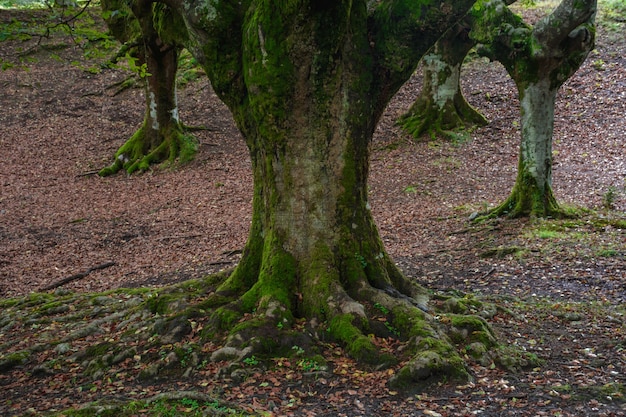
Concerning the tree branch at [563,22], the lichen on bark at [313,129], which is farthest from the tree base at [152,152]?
the lichen on bark at [313,129]

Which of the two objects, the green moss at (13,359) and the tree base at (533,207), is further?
the tree base at (533,207)

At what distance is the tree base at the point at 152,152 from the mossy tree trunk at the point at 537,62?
10.0m

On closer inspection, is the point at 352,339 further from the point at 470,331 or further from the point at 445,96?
the point at 445,96

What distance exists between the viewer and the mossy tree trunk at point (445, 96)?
54.2 ft

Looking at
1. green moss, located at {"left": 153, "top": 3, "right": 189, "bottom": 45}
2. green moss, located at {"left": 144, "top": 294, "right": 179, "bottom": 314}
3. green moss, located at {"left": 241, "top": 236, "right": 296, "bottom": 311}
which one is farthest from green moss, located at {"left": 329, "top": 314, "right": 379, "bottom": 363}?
green moss, located at {"left": 153, "top": 3, "right": 189, "bottom": 45}

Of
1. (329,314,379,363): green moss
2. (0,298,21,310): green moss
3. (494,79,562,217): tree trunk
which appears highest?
(494,79,562,217): tree trunk

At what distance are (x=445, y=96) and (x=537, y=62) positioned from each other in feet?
23.8

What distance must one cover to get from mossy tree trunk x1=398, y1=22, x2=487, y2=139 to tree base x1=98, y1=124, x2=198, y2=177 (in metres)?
6.88

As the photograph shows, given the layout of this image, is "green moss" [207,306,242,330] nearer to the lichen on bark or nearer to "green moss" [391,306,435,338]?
the lichen on bark

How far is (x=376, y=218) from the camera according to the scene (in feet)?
40.0

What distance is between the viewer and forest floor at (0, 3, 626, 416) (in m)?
4.62

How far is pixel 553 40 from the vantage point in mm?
9570

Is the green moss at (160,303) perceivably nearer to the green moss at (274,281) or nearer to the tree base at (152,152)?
the green moss at (274,281)

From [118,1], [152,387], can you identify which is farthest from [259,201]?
[118,1]
